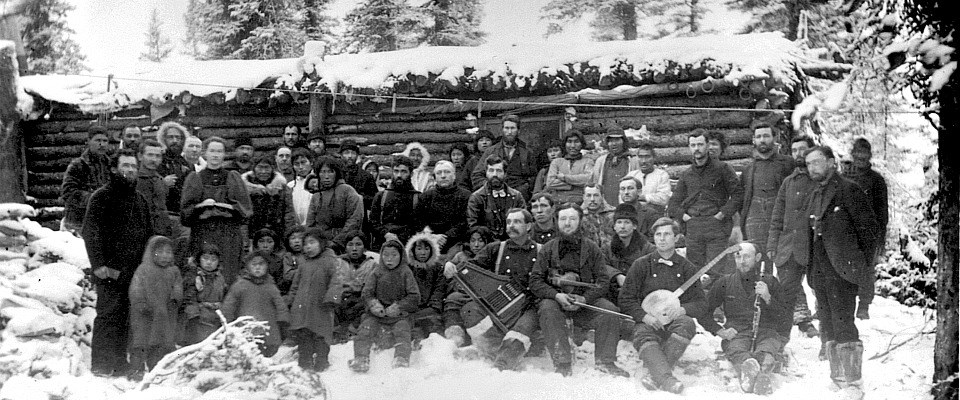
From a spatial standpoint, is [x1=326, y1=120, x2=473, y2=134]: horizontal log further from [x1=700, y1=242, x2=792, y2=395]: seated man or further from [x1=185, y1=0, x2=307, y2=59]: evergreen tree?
[x1=700, y1=242, x2=792, y2=395]: seated man

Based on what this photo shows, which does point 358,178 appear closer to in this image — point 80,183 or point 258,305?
point 258,305

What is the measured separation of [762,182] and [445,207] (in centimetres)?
193

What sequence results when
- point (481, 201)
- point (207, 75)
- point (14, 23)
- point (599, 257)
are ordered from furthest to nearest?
1. point (207, 75)
2. point (14, 23)
3. point (481, 201)
4. point (599, 257)

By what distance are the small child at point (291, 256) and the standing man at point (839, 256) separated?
2.96 meters

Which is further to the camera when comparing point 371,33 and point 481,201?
point 371,33

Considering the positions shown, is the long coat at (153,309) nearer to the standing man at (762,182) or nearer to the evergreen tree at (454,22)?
the evergreen tree at (454,22)

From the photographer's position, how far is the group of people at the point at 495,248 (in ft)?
14.1

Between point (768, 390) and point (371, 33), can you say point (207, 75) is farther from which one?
point (768, 390)

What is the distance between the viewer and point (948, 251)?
391cm

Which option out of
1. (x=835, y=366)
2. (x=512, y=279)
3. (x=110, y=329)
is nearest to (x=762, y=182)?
(x=835, y=366)

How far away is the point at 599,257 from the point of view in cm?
455

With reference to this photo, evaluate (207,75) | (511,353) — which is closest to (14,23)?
(207,75)

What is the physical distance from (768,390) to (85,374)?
3869 mm

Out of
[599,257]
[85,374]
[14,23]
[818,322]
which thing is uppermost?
[14,23]
